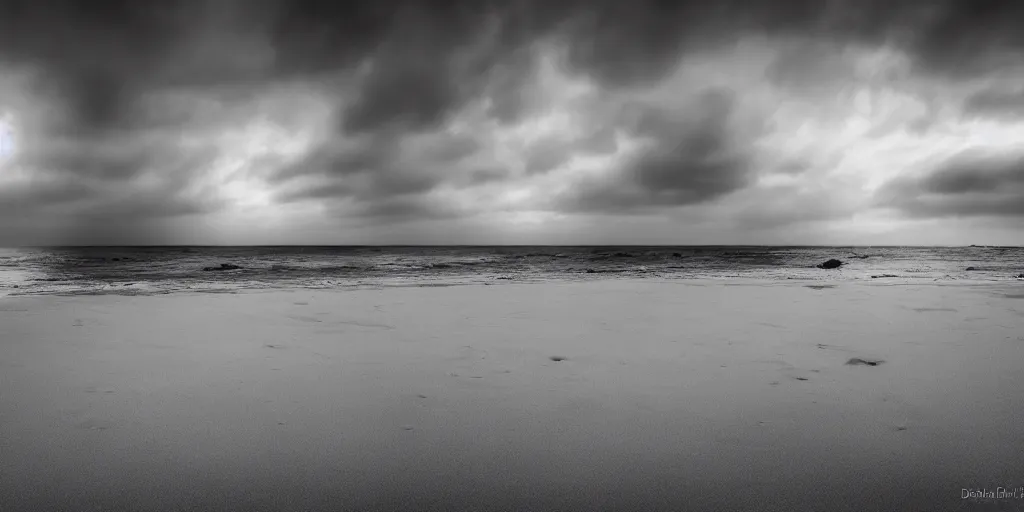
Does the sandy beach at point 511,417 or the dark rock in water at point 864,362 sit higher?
the dark rock in water at point 864,362

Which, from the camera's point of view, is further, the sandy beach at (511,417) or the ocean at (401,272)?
the ocean at (401,272)

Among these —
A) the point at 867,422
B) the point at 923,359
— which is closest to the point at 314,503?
the point at 867,422

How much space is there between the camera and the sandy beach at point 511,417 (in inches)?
89.0

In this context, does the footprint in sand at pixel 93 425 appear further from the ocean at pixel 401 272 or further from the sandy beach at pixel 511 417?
the ocean at pixel 401 272

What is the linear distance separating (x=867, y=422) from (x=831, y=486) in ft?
3.28

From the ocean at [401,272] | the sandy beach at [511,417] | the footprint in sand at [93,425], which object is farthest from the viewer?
the ocean at [401,272]

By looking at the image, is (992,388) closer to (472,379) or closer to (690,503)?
(690,503)

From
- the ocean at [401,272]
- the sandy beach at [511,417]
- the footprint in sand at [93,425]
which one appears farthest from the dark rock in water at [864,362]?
the ocean at [401,272]

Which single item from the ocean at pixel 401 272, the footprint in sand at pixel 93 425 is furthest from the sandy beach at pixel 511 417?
the ocean at pixel 401 272

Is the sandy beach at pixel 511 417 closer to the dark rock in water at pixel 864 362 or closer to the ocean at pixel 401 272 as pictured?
the dark rock in water at pixel 864 362

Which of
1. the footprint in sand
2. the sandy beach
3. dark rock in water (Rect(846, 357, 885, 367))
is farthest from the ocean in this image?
dark rock in water (Rect(846, 357, 885, 367))

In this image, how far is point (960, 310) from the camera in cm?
770

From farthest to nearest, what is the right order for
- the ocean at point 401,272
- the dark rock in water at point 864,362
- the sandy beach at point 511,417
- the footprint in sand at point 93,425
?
the ocean at point 401,272
the dark rock in water at point 864,362
the footprint in sand at point 93,425
the sandy beach at point 511,417

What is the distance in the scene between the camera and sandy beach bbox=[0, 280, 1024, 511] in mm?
2262
